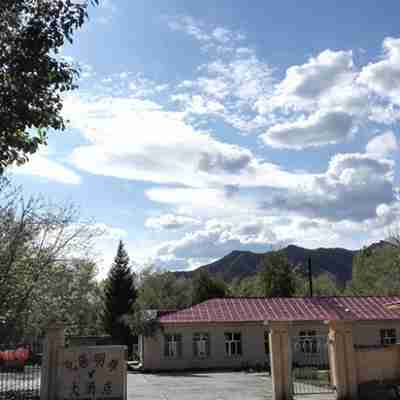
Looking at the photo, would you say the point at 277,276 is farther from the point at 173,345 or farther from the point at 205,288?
the point at 173,345

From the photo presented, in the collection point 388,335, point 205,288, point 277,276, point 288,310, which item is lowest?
point 388,335

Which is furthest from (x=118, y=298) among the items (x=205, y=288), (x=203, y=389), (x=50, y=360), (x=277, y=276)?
(x=50, y=360)

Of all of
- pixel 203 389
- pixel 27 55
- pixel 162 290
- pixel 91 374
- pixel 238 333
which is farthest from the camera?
pixel 162 290

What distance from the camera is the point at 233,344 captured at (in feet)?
105

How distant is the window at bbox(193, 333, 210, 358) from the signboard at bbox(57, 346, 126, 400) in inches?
659

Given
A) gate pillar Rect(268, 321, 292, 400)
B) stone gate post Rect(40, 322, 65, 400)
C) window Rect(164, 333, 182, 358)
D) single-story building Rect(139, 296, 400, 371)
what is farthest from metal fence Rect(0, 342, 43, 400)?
window Rect(164, 333, 182, 358)

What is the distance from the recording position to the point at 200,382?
2248cm

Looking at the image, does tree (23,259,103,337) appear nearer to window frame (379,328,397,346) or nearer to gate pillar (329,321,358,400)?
gate pillar (329,321,358,400)

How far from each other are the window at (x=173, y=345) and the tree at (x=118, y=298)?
1316cm

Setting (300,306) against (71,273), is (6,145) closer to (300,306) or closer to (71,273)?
(71,273)

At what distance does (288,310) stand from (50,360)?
811 inches

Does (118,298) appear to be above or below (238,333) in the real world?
above

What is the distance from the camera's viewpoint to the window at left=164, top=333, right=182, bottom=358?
3141cm

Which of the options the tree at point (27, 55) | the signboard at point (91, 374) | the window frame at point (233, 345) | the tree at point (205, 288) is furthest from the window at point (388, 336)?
the tree at point (27, 55)
